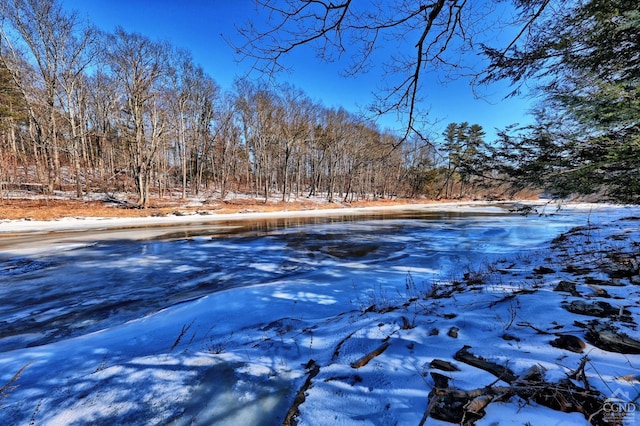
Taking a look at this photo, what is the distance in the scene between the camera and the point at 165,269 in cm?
682

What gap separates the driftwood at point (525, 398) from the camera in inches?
51.8

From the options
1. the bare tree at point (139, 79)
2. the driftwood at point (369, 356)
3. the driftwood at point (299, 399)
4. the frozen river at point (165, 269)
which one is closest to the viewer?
the driftwood at point (299, 399)

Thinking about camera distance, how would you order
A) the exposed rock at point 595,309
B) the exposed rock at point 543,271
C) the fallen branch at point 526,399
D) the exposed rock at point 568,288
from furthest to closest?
the exposed rock at point 543,271 < the exposed rock at point 568,288 < the exposed rock at point 595,309 < the fallen branch at point 526,399

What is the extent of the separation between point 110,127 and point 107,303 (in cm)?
4347

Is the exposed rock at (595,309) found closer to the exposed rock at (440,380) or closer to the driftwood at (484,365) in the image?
the driftwood at (484,365)

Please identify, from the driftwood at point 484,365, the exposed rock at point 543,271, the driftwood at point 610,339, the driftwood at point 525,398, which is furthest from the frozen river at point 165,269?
the driftwood at point 525,398

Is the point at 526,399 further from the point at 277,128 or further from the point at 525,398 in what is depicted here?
the point at 277,128

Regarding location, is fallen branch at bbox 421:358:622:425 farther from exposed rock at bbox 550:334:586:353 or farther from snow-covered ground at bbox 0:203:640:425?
exposed rock at bbox 550:334:586:353

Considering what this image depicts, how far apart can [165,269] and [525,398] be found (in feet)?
24.5

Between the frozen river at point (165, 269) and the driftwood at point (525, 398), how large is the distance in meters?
3.71

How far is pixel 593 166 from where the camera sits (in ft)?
12.4

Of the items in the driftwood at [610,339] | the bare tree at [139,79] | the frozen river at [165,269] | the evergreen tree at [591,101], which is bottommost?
the frozen river at [165,269]

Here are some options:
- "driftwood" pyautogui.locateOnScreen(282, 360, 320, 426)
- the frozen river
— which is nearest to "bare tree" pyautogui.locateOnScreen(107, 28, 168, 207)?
the frozen river

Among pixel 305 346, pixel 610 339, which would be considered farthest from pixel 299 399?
pixel 610 339
